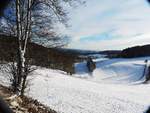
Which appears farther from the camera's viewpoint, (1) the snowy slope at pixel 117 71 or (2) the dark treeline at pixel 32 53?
(1) the snowy slope at pixel 117 71

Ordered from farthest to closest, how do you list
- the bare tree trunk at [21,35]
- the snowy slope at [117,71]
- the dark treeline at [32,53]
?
the snowy slope at [117,71] → the dark treeline at [32,53] → the bare tree trunk at [21,35]

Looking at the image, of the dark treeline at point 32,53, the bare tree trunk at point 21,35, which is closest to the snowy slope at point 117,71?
the dark treeline at point 32,53

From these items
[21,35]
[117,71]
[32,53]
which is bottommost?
[117,71]

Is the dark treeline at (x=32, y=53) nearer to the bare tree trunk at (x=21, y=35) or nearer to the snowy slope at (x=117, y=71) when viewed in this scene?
the bare tree trunk at (x=21, y=35)

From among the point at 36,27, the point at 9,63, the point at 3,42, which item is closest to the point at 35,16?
the point at 36,27

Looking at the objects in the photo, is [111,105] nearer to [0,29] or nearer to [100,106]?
[100,106]

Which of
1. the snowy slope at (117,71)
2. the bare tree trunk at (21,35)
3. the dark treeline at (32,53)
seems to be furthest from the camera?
the snowy slope at (117,71)

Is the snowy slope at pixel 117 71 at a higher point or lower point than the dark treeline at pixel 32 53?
lower

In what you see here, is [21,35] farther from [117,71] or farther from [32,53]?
[117,71]

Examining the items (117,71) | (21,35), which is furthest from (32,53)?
(117,71)

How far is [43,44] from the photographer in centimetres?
1439

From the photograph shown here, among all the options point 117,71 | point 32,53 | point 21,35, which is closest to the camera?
point 21,35

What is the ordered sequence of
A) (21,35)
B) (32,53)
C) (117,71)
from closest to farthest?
(21,35)
(32,53)
(117,71)

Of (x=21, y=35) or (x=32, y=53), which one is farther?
(x=32, y=53)
